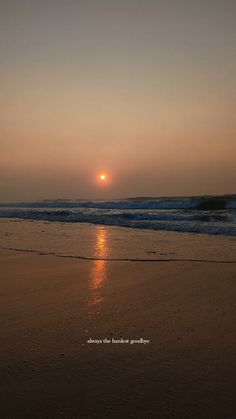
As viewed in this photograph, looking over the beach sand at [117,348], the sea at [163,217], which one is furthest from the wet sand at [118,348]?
the sea at [163,217]

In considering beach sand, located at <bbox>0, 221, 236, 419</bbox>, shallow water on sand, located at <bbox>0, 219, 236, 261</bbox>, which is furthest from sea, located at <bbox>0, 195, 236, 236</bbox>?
beach sand, located at <bbox>0, 221, 236, 419</bbox>

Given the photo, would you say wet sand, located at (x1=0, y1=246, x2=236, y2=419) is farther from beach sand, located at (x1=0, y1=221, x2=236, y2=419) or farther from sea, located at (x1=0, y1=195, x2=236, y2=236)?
sea, located at (x1=0, y1=195, x2=236, y2=236)

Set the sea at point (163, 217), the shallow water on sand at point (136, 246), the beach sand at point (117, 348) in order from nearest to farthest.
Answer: the beach sand at point (117, 348), the shallow water on sand at point (136, 246), the sea at point (163, 217)

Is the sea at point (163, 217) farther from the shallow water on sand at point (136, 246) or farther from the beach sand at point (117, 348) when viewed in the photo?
the beach sand at point (117, 348)

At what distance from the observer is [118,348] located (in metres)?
3.23

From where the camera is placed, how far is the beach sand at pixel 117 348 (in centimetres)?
238

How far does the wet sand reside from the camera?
2383mm

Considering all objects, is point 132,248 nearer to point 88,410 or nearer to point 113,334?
point 113,334

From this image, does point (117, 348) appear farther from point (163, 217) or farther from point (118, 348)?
point (163, 217)

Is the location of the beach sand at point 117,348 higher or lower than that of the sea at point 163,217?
lower

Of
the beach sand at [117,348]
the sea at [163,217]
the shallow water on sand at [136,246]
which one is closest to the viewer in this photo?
the beach sand at [117,348]

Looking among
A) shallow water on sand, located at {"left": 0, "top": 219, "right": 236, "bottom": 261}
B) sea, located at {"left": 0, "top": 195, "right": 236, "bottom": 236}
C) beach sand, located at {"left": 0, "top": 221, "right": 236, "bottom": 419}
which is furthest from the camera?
sea, located at {"left": 0, "top": 195, "right": 236, "bottom": 236}

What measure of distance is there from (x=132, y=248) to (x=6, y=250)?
121 inches

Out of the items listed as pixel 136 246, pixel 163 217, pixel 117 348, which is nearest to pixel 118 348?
pixel 117 348
